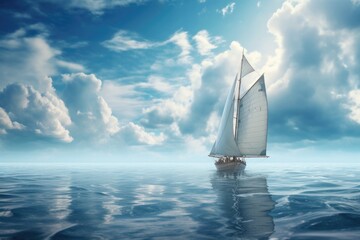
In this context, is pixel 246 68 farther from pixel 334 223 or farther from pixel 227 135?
pixel 334 223

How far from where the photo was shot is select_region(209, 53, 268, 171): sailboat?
244 ft

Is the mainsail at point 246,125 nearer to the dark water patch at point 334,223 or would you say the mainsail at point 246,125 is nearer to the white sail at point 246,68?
the white sail at point 246,68

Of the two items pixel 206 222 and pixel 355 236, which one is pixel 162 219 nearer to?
pixel 206 222

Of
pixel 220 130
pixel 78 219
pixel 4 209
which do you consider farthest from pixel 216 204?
pixel 220 130

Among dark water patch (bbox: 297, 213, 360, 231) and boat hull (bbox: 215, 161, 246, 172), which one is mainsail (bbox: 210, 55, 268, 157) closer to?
boat hull (bbox: 215, 161, 246, 172)

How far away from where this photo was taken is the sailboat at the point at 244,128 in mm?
74375

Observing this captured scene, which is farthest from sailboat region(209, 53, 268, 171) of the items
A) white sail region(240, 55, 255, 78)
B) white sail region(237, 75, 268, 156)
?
white sail region(240, 55, 255, 78)

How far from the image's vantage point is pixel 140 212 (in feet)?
67.5

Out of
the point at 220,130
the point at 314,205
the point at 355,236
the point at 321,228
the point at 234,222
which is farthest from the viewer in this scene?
the point at 220,130

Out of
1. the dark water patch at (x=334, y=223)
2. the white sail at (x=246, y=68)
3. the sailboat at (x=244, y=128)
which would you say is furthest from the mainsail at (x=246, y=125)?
the dark water patch at (x=334, y=223)

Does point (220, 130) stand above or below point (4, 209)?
above

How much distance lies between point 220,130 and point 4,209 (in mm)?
61913

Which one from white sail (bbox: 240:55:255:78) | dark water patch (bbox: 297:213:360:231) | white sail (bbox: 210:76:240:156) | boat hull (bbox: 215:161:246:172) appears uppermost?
white sail (bbox: 240:55:255:78)

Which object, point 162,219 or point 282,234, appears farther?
point 162,219
